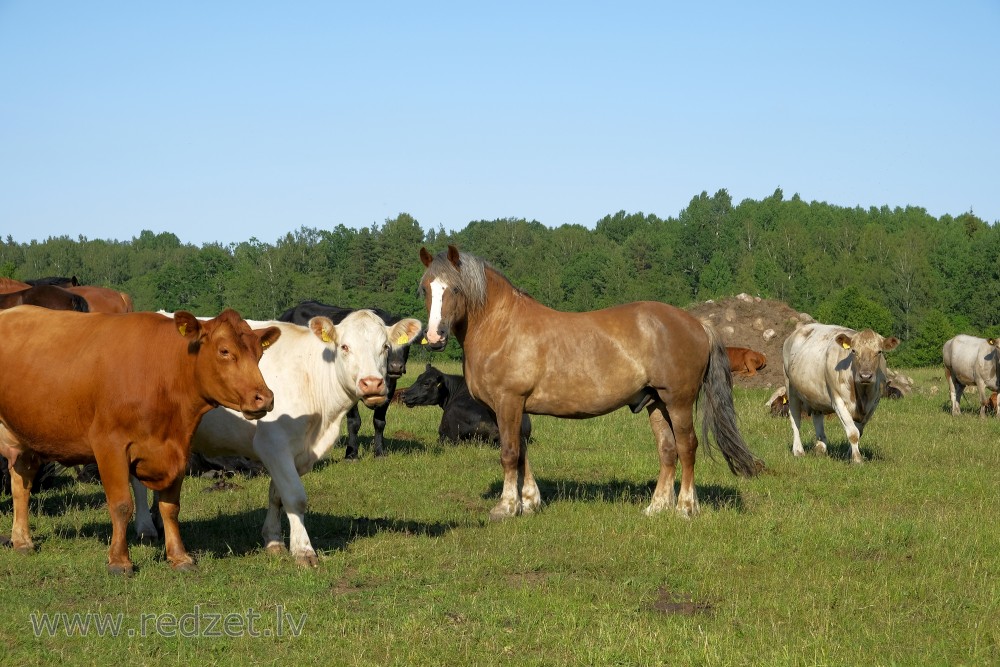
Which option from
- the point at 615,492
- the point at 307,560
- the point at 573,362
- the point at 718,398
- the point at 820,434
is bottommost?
the point at 615,492

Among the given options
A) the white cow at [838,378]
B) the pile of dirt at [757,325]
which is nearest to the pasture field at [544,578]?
the white cow at [838,378]

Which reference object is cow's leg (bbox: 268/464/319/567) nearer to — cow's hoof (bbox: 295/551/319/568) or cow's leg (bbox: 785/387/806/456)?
cow's hoof (bbox: 295/551/319/568)

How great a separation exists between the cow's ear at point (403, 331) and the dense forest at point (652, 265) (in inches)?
1623

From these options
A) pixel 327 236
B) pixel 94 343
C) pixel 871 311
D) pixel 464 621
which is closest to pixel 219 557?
pixel 94 343

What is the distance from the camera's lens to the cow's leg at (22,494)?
817 cm

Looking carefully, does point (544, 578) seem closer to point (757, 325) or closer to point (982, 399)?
point (982, 399)

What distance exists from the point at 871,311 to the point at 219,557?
4684 cm

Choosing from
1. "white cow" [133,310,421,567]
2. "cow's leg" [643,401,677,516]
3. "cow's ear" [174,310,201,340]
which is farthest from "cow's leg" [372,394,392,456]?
"cow's ear" [174,310,201,340]

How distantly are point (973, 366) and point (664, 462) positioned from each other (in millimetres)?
13852

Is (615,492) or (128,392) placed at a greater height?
(128,392)

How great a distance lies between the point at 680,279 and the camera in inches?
3455

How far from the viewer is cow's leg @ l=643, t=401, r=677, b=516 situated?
32.6 ft

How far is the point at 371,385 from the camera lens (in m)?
8.00

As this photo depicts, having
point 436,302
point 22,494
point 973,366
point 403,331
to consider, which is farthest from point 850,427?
point 22,494
